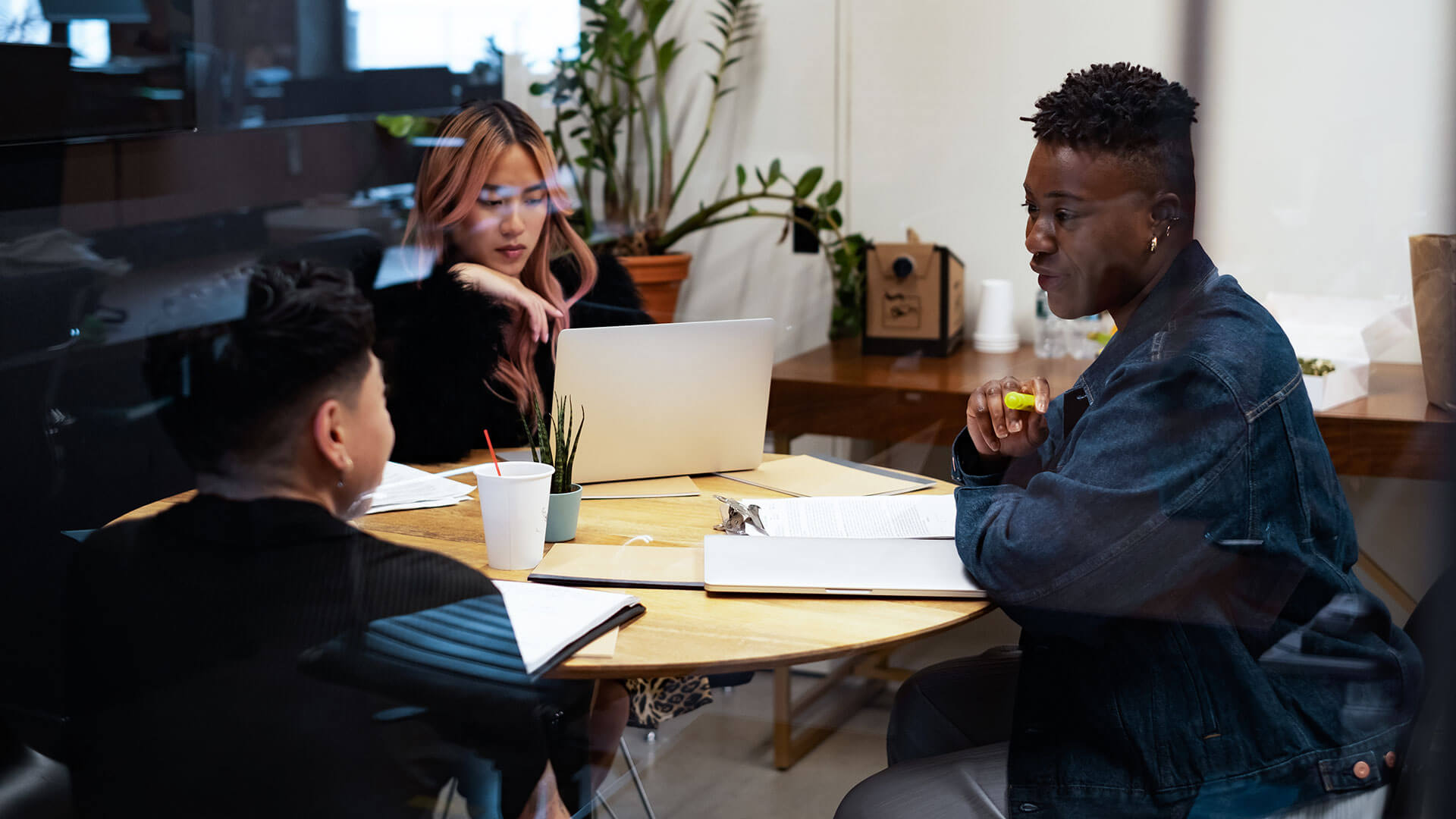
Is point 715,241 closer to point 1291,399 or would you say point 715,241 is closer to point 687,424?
point 687,424

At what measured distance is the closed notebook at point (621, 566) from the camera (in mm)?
1262

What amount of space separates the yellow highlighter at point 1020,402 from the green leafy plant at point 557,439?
585 millimetres

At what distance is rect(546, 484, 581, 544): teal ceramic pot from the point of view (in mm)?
1399

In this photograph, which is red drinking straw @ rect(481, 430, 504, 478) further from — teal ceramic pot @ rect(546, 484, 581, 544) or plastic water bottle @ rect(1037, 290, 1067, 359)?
plastic water bottle @ rect(1037, 290, 1067, 359)

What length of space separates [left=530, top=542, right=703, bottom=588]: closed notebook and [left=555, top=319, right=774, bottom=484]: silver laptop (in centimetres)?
26

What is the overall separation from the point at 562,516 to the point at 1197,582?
2.49 feet

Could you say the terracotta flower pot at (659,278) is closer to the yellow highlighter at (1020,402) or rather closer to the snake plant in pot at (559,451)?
the snake plant in pot at (559,451)

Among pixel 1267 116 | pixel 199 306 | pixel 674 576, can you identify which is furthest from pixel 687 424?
pixel 1267 116

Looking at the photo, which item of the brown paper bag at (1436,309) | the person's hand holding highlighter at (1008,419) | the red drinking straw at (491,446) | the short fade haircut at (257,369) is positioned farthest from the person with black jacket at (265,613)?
the brown paper bag at (1436,309)

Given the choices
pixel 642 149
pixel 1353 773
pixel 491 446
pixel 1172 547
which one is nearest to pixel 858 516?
pixel 1172 547

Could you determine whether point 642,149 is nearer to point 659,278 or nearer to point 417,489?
point 659,278

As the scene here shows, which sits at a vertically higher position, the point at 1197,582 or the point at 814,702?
the point at 1197,582

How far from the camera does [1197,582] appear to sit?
47.6 inches

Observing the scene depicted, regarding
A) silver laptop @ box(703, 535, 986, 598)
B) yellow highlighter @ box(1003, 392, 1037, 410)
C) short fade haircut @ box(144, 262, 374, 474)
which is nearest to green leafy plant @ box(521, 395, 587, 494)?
silver laptop @ box(703, 535, 986, 598)
